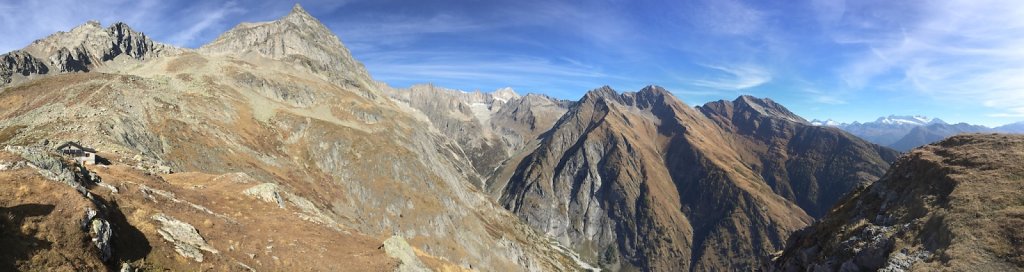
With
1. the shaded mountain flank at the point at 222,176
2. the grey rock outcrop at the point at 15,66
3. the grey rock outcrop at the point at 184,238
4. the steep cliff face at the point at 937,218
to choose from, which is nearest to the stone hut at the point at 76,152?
the shaded mountain flank at the point at 222,176

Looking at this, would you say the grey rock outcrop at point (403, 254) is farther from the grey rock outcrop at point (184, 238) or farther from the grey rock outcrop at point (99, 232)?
the grey rock outcrop at point (99, 232)

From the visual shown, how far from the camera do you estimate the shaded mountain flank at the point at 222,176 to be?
24312 mm

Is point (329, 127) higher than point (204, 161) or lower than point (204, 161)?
higher

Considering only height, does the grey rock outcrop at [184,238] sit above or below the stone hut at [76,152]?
below

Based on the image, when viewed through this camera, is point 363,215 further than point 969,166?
Yes

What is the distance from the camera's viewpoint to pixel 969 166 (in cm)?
3953

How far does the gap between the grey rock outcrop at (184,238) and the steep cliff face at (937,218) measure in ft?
158

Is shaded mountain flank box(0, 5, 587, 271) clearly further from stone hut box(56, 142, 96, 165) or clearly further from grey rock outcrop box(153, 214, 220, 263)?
stone hut box(56, 142, 96, 165)

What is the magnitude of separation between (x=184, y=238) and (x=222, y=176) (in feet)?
75.9

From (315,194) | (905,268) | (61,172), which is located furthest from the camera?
(315,194)

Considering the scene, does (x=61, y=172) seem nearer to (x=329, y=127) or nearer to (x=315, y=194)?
(x=315, y=194)

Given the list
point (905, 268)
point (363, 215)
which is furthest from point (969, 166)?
point (363, 215)

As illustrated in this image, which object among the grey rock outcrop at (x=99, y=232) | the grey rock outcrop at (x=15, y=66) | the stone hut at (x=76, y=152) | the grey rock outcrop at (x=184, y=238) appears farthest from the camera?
the grey rock outcrop at (x=15, y=66)

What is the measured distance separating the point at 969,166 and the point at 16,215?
6465 cm
